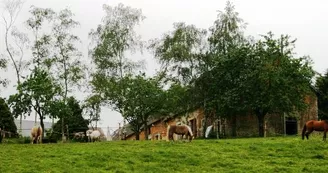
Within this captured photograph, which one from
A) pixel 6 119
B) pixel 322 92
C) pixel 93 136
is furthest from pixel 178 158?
pixel 322 92

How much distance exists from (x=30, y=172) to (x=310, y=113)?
39.6 metres

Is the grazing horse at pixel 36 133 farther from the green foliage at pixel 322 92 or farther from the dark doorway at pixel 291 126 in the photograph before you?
the green foliage at pixel 322 92

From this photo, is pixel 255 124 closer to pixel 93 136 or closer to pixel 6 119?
pixel 93 136

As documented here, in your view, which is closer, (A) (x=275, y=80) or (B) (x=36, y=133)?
(B) (x=36, y=133)

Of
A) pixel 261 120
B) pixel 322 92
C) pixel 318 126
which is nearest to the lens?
pixel 318 126

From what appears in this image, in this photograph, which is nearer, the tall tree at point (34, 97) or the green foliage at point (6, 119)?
the tall tree at point (34, 97)

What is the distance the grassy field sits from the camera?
2262cm

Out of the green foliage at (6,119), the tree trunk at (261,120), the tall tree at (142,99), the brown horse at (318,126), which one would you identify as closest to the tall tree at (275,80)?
the tree trunk at (261,120)

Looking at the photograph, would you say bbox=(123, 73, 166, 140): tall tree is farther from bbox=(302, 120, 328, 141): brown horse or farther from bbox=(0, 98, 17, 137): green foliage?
bbox=(302, 120, 328, 141): brown horse

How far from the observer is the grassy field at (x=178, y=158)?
74.2 feet

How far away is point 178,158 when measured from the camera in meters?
24.8

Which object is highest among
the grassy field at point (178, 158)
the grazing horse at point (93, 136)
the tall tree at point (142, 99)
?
the tall tree at point (142, 99)

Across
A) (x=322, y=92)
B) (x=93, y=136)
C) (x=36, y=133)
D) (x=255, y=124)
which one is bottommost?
(x=93, y=136)

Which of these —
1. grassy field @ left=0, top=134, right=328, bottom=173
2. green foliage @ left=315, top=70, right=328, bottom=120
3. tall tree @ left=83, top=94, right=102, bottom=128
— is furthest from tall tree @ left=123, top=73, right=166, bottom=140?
green foliage @ left=315, top=70, right=328, bottom=120
